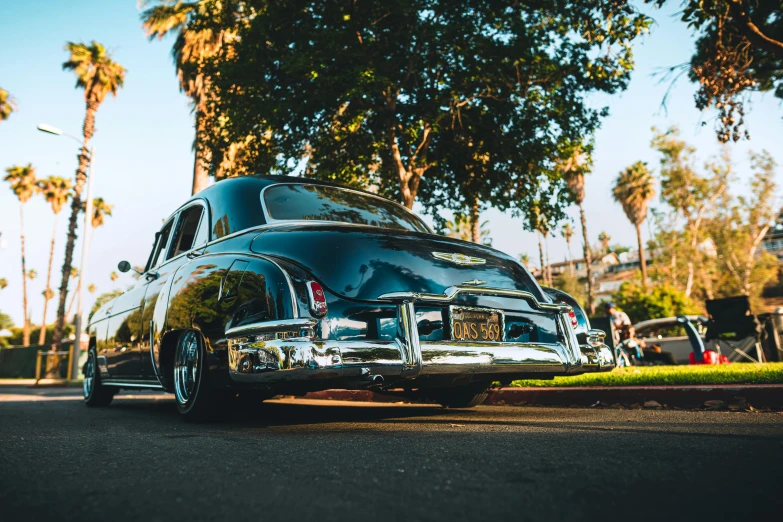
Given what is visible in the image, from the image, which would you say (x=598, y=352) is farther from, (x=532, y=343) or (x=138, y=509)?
(x=138, y=509)

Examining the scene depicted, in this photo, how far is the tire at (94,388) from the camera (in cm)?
724

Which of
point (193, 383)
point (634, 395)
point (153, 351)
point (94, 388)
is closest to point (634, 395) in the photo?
point (634, 395)

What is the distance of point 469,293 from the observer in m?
4.20

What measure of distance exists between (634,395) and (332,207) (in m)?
3.45

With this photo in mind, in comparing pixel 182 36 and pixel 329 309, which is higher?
pixel 182 36

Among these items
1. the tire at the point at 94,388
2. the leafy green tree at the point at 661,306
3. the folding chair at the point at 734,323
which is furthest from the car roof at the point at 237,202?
the leafy green tree at the point at 661,306

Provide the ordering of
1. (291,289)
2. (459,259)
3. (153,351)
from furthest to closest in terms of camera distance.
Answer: (153,351)
(459,259)
(291,289)

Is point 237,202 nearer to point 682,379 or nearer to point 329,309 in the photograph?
point 329,309

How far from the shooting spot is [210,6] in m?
14.1

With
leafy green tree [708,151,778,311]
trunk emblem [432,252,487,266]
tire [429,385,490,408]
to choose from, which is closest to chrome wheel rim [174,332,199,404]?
trunk emblem [432,252,487,266]

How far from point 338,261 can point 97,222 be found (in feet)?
142

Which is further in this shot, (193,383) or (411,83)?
(411,83)

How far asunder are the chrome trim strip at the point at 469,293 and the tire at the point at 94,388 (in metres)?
4.74

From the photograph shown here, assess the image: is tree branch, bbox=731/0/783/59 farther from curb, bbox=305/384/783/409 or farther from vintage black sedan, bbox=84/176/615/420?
vintage black sedan, bbox=84/176/615/420
